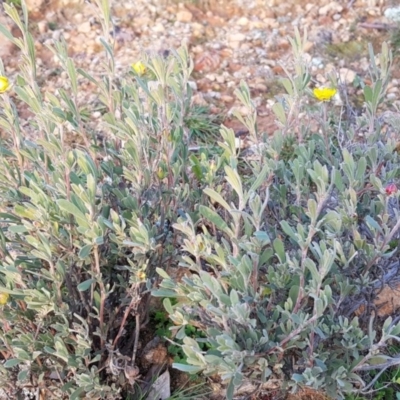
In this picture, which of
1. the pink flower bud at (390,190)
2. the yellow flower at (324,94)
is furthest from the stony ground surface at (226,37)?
the pink flower bud at (390,190)

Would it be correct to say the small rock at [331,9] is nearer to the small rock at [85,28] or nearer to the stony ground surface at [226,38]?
the stony ground surface at [226,38]

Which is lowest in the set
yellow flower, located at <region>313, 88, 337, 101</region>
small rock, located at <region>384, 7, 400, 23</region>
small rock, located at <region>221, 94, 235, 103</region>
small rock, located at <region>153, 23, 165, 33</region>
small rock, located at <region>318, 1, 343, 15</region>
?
small rock, located at <region>221, 94, 235, 103</region>

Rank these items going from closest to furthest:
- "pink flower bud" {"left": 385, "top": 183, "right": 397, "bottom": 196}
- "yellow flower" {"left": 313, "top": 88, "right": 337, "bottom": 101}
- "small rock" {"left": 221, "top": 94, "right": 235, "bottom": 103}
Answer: "pink flower bud" {"left": 385, "top": 183, "right": 397, "bottom": 196} < "yellow flower" {"left": 313, "top": 88, "right": 337, "bottom": 101} < "small rock" {"left": 221, "top": 94, "right": 235, "bottom": 103}

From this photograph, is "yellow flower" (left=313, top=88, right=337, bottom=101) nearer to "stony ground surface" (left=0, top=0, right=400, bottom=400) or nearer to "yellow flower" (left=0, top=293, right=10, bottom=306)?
"yellow flower" (left=0, top=293, right=10, bottom=306)

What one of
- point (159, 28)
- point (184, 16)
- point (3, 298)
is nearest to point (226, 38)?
point (184, 16)

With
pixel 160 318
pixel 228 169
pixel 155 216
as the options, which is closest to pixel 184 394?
pixel 160 318

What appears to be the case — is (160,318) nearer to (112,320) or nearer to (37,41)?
(112,320)

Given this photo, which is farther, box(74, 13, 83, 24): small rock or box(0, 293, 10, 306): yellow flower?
box(74, 13, 83, 24): small rock

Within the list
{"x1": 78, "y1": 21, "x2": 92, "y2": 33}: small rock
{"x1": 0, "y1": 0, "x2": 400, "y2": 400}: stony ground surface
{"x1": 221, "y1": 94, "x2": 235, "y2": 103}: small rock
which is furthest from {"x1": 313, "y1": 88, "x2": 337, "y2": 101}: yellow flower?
{"x1": 78, "y1": 21, "x2": 92, "y2": 33}: small rock

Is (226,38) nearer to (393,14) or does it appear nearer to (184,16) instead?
(184,16)

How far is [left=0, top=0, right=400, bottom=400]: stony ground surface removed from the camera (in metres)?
3.75

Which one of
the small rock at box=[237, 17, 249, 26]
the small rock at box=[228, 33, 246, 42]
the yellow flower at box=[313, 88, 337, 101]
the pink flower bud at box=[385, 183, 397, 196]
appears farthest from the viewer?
the small rock at box=[237, 17, 249, 26]

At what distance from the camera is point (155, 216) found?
76.3 inches

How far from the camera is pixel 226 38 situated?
4.11m
